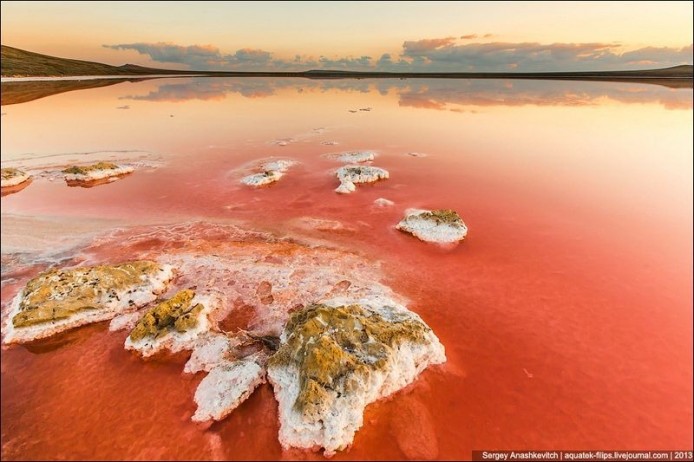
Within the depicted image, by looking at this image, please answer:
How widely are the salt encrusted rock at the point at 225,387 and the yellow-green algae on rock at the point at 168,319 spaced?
2291 mm

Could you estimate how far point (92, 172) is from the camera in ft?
84.0

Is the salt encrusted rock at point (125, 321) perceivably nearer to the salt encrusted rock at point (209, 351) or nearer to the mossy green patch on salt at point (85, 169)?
the salt encrusted rock at point (209, 351)

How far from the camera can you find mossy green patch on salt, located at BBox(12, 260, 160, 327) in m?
11.2

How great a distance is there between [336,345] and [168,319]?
6047 mm

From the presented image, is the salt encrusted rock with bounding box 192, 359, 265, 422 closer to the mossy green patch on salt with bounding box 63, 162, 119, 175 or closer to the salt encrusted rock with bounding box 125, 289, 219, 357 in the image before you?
the salt encrusted rock with bounding box 125, 289, 219, 357

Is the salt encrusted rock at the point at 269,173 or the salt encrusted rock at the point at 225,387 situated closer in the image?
the salt encrusted rock at the point at 225,387

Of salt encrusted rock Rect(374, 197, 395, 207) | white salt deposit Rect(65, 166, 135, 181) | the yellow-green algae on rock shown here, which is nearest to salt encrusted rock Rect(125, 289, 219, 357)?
the yellow-green algae on rock

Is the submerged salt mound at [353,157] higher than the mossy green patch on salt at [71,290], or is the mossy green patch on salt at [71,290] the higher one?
the submerged salt mound at [353,157]

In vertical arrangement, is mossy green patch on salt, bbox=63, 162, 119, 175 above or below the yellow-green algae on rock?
above

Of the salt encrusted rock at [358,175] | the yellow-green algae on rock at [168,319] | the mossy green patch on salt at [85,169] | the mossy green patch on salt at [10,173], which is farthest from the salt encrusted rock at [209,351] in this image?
the mossy green patch on salt at [10,173]

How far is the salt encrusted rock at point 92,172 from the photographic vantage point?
25172mm

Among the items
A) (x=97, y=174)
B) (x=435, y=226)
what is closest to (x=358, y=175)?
(x=435, y=226)

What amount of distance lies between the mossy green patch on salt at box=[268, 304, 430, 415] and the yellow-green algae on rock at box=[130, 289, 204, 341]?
3.38 metres

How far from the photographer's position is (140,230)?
1794 centimetres
